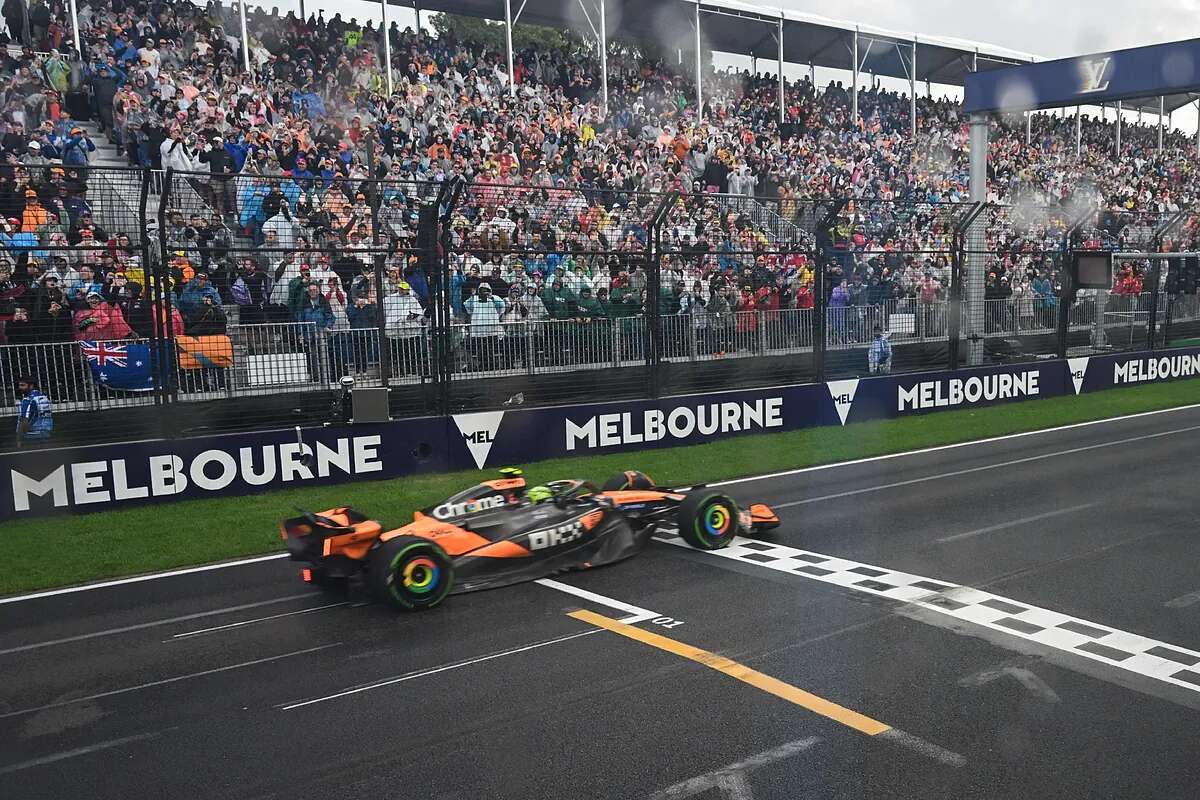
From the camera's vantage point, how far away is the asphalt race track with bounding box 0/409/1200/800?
5445 millimetres

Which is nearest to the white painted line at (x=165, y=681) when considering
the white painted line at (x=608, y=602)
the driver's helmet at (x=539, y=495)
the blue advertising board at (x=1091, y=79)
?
the white painted line at (x=608, y=602)

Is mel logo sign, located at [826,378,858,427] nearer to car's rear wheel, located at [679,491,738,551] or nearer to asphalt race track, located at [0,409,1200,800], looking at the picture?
asphalt race track, located at [0,409,1200,800]

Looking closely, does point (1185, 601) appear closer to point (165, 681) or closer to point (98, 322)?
point (165, 681)

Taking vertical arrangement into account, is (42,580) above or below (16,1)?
below

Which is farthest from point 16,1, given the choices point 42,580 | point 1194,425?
point 1194,425

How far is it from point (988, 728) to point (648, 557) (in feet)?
13.5

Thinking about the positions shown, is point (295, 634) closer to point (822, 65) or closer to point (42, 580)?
point (42, 580)

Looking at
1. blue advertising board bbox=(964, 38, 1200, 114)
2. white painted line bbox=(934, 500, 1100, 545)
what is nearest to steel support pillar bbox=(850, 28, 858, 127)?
blue advertising board bbox=(964, 38, 1200, 114)

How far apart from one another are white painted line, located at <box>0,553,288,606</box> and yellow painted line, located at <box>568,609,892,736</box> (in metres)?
3.42

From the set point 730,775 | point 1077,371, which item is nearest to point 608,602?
point 730,775

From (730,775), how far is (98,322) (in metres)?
9.89

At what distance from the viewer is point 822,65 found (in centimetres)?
3450

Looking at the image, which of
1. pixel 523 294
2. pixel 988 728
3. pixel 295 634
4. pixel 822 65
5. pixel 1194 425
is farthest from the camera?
pixel 822 65

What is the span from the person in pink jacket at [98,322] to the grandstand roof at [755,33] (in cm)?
1532
